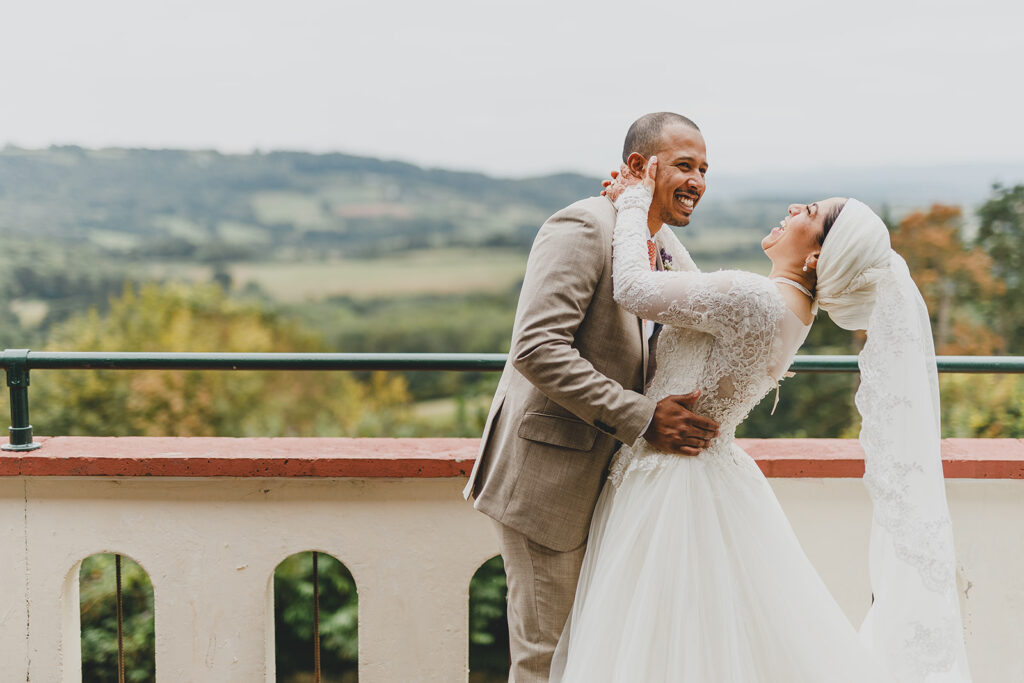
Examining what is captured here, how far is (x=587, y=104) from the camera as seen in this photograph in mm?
33188

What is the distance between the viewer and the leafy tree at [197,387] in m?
16.7

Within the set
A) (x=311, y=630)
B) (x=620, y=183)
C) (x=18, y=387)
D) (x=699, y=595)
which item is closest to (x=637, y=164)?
(x=620, y=183)

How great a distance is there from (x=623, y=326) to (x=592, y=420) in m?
0.26

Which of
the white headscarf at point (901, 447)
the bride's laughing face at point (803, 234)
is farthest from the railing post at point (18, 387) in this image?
the white headscarf at point (901, 447)

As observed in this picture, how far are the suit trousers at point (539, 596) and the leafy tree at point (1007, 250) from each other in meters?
13.0

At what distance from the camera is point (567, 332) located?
7.22ft

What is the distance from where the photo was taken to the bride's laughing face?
2.31m

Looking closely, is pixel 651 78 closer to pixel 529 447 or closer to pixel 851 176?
pixel 851 176

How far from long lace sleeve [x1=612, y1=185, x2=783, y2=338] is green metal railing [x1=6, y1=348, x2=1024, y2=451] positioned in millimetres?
566

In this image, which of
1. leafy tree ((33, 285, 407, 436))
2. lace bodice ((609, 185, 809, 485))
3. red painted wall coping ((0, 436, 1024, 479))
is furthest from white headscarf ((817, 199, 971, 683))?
leafy tree ((33, 285, 407, 436))

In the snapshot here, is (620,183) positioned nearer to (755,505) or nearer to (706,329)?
(706,329)

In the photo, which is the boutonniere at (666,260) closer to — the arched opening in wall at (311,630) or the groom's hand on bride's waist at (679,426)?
the groom's hand on bride's waist at (679,426)

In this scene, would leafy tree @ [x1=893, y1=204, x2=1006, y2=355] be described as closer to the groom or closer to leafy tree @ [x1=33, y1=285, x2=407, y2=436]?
leafy tree @ [x1=33, y1=285, x2=407, y2=436]

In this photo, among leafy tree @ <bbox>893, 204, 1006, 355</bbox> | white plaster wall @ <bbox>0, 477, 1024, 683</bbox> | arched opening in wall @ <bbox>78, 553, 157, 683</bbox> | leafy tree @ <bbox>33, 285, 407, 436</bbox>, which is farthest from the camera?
leafy tree @ <bbox>33, 285, 407, 436</bbox>
